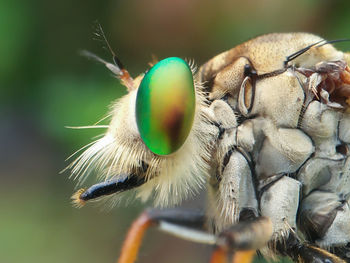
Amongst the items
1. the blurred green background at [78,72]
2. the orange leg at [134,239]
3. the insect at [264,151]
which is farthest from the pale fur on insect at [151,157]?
the blurred green background at [78,72]

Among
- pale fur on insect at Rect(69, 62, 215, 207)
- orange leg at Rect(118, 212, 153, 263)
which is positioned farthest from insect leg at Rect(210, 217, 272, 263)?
orange leg at Rect(118, 212, 153, 263)

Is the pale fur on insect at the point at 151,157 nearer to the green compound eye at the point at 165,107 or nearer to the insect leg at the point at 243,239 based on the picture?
the green compound eye at the point at 165,107

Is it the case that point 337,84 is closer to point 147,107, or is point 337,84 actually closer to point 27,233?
point 147,107

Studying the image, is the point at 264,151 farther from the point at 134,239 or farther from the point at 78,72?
the point at 78,72

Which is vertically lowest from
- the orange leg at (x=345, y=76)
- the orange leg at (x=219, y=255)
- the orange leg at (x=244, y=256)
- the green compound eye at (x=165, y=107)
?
the orange leg at (x=244, y=256)

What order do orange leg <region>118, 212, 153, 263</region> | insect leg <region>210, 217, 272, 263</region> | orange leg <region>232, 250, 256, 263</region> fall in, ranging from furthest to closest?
orange leg <region>118, 212, 153, 263</region>, orange leg <region>232, 250, 256, 263</region>, insect leg <region>210, 217, 272, 263</region>

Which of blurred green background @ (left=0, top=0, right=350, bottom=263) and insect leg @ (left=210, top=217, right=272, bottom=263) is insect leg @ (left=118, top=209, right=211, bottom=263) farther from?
blurred green background @ (left=0, top=0, right=350, bottom=263)

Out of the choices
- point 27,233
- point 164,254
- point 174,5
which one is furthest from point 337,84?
point 27,233
